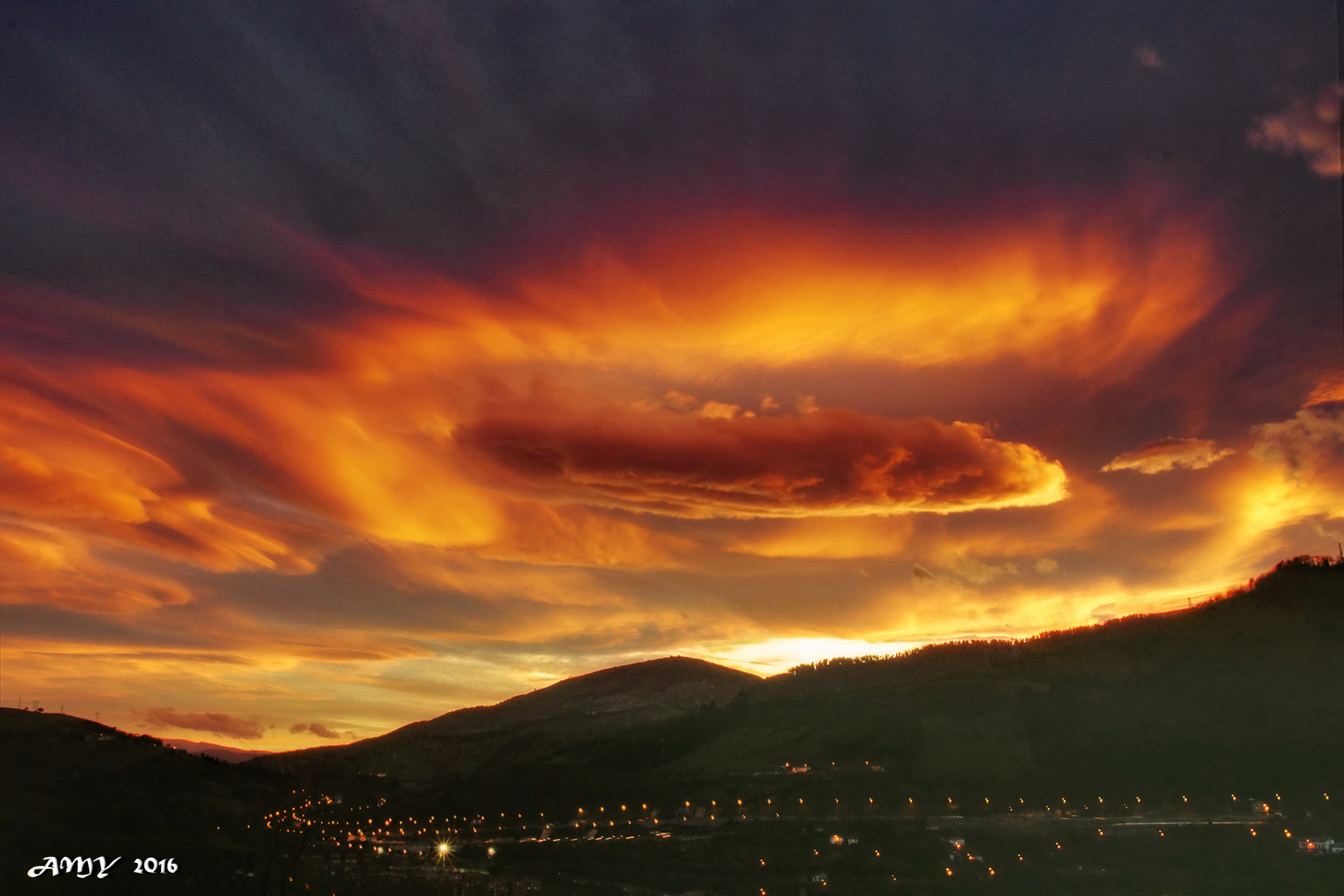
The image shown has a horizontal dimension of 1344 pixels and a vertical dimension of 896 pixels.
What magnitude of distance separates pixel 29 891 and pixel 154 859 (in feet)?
77.7

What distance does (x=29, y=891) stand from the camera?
189000 mm

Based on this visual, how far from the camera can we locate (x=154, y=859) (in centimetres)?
19788
